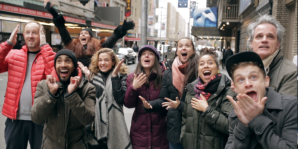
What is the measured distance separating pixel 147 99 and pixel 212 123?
1182 mm

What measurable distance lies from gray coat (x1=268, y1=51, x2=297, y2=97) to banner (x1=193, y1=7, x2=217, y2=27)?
24.0m

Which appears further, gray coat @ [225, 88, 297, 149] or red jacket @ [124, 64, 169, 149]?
red jacket @ [124, 64, 169, 149]

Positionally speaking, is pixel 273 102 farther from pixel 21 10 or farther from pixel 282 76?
pixel 21 10

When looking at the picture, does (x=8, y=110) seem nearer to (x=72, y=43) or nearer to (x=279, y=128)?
(x=72, y=43)

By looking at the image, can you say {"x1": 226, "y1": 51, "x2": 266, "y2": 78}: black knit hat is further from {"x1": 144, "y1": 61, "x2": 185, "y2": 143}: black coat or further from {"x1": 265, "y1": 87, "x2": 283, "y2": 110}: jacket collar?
{"x1": 144, "y1": 61, "x2": 185, "y2": 143}: black coat

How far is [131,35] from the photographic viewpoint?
5081cm

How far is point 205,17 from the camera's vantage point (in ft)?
83.9

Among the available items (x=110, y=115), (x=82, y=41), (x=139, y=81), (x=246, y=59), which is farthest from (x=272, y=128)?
(x=82, y=41)

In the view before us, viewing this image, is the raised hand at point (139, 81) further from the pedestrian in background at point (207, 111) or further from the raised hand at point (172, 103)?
the pedestrian in background at point (207, 111)

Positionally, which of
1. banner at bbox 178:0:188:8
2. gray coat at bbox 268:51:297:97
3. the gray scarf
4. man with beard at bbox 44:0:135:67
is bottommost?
the gray scarf

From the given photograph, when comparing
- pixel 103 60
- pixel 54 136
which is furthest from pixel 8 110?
pixel 103 60

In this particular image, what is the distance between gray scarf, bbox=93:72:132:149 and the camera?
3537 mm

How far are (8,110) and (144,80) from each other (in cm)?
183

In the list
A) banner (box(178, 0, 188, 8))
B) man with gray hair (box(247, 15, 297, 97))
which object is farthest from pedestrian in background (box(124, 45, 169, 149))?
banner (box(178, 0, 188, 8))
